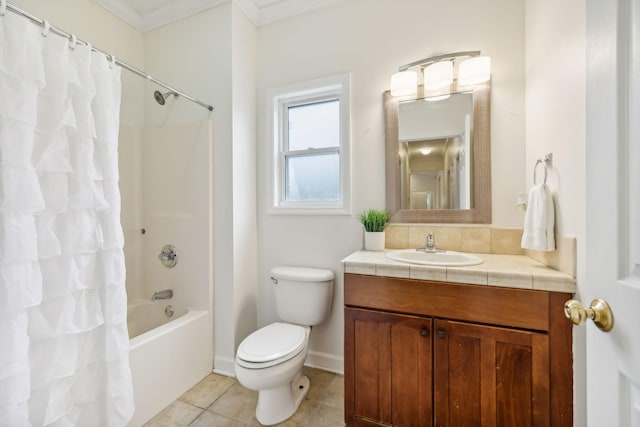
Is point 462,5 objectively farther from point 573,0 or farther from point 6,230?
point 6,230

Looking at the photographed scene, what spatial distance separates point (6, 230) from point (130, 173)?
137 centimetres

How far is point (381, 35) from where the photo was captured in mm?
1858

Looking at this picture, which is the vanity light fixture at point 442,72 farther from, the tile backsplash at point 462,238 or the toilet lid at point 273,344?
the toilet lid at point 273,344

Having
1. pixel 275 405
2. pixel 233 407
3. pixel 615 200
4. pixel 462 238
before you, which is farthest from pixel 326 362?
pixel 615 200

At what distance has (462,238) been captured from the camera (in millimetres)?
1677

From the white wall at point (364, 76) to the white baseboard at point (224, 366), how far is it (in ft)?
1.27

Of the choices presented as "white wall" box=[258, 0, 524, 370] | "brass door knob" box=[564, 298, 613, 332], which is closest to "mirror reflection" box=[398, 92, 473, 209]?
"white wall" box=[258, 0, 524, 370]

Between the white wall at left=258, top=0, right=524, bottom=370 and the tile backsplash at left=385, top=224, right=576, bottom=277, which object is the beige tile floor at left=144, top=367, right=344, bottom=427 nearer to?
the white wall at left=258, top=0, right=524, bottom=370

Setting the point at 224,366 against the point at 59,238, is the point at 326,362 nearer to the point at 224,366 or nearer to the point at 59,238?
the point at 224,366

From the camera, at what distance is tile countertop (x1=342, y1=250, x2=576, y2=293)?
1085 millimetres

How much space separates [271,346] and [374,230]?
934 millimetres

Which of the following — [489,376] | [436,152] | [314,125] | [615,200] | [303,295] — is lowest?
[489,376]

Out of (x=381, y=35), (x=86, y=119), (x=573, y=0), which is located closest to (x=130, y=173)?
(x=86, y=119)

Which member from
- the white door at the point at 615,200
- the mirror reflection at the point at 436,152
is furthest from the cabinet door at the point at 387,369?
the mirror reflection at the point at 436,152
